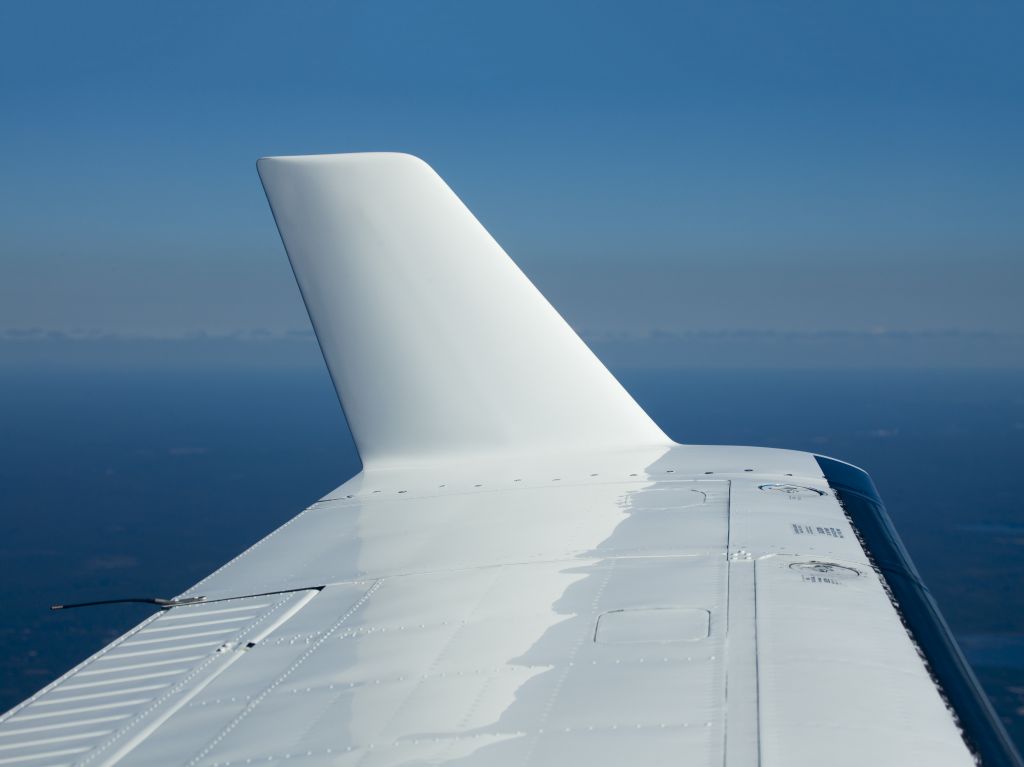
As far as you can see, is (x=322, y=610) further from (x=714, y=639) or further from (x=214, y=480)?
(x=214, y=480)

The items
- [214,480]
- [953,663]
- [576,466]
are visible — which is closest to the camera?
[953,663]

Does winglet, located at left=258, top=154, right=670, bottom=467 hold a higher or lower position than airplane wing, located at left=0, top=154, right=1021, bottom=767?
higher

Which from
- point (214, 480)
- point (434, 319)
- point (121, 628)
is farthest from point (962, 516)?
point (434, 319)

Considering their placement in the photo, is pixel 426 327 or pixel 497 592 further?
pixel 426 327

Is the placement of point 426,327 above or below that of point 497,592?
above

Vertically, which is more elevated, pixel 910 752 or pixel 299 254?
pixel 299 254
